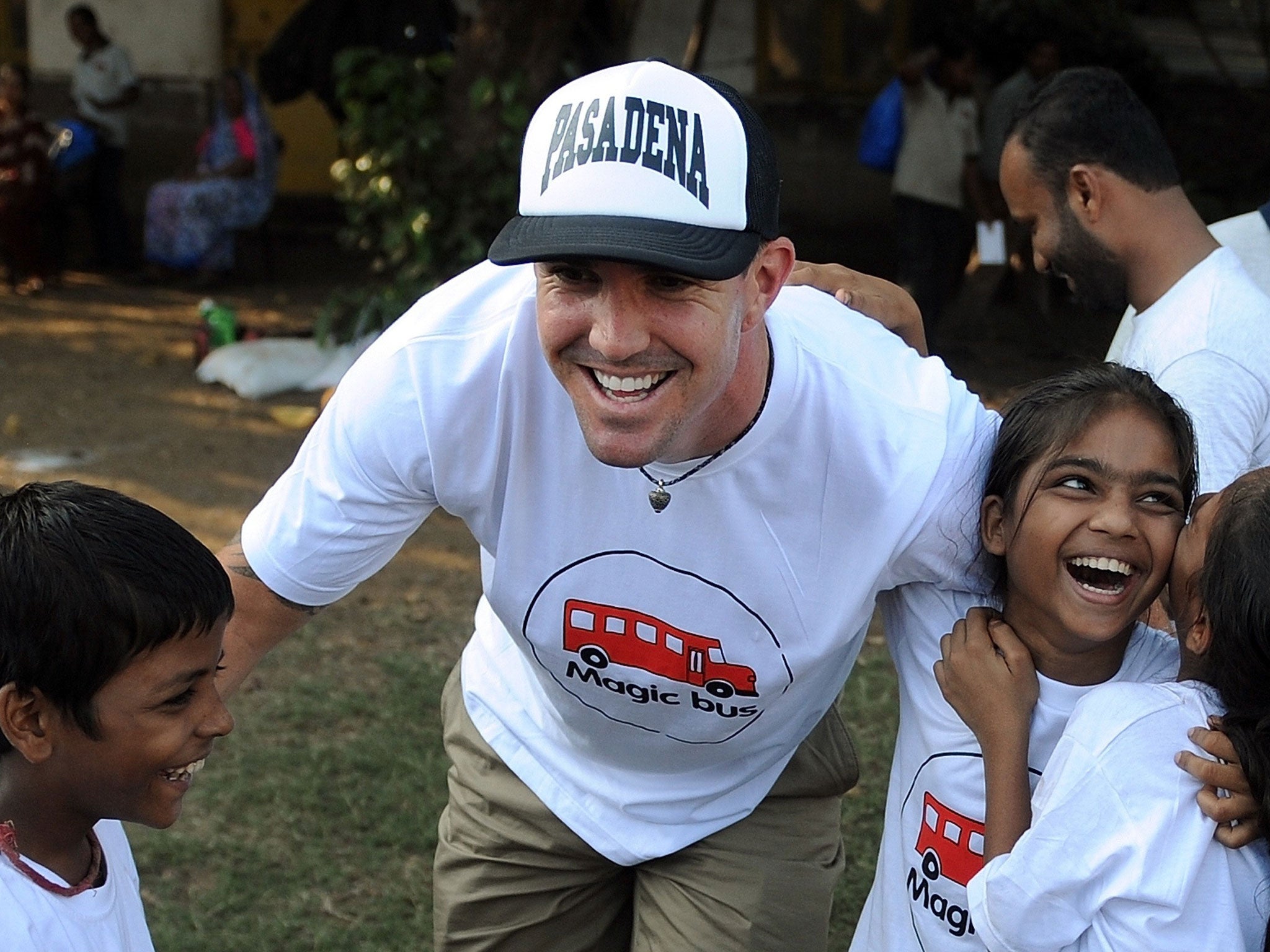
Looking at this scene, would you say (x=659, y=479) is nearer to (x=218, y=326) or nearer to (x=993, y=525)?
(x=993, y=525)

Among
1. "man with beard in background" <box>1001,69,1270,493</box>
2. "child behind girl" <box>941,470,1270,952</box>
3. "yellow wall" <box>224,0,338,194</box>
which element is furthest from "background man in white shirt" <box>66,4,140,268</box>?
"child behind girl" <box>941,470,1270,952</box>

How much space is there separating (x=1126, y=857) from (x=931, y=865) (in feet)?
1.54

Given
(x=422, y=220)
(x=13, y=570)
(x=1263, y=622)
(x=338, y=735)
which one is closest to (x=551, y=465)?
(x=13, y=570)

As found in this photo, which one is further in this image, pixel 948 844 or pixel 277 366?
pixel 277 366

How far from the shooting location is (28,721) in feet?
5.86

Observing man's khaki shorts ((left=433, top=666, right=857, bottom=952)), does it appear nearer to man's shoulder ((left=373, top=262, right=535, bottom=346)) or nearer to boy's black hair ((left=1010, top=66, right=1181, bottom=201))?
man's shoulder ((left=373, top=262, right=535, bottom=346))

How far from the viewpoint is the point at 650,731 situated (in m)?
2.38

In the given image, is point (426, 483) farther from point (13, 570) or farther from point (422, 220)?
point (422, 220)

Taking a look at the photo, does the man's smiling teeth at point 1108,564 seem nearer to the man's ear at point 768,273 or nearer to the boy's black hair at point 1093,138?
the man's ear at point 768,273

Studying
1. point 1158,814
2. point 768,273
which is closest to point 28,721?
point 768,273

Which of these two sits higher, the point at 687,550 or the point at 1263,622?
the point at 1263,622

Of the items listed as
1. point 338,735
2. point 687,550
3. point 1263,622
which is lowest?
point 338,735

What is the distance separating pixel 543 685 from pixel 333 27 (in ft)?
25.7

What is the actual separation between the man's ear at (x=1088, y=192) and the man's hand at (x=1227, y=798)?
1.77 metres
